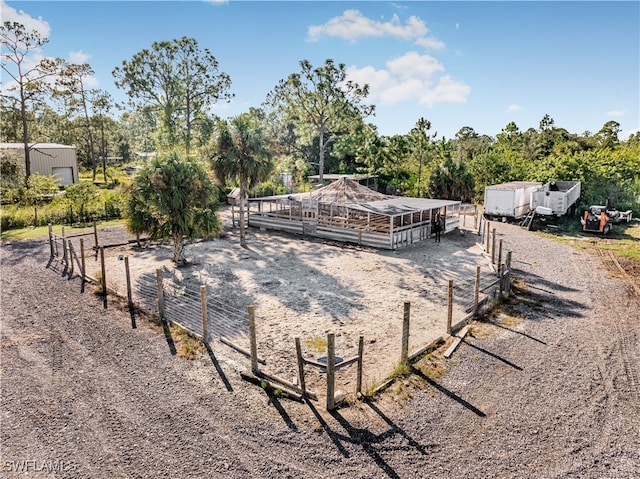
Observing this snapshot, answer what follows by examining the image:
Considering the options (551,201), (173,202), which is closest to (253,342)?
(173,202)

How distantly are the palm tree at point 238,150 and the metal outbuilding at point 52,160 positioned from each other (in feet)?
70.4

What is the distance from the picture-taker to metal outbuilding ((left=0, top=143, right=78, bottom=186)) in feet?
121

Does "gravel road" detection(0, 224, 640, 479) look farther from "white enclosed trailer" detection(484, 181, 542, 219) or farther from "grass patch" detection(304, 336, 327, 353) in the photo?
"white enclosed trailer" detection(484, 181, 542, 219)

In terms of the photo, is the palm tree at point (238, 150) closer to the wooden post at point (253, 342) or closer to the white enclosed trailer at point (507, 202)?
the wooden post at point (253, 342)

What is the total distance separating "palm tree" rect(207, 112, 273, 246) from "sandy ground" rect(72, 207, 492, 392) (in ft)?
11.3

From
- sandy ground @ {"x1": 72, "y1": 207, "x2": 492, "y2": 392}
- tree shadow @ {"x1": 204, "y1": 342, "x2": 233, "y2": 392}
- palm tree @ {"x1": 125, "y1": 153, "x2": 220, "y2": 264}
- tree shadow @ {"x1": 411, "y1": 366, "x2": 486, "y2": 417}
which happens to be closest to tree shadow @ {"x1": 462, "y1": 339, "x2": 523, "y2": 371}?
sandy ground @ {"x1": 72, "y1": 207, "x2": 492, "y2": 392}

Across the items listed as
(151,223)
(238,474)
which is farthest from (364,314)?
(151,223)

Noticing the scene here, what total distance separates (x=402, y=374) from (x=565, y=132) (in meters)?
51.0

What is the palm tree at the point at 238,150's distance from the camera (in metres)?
21.2

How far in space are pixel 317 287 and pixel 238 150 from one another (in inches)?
388

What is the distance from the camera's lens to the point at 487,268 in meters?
16.6

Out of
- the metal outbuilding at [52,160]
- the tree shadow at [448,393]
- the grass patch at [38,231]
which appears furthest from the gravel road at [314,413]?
the metal outbuilding at [52,160]

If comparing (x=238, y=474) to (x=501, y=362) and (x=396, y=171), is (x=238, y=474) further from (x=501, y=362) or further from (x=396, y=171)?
(x=396, y=171)

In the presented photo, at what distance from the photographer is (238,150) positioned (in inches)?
837
